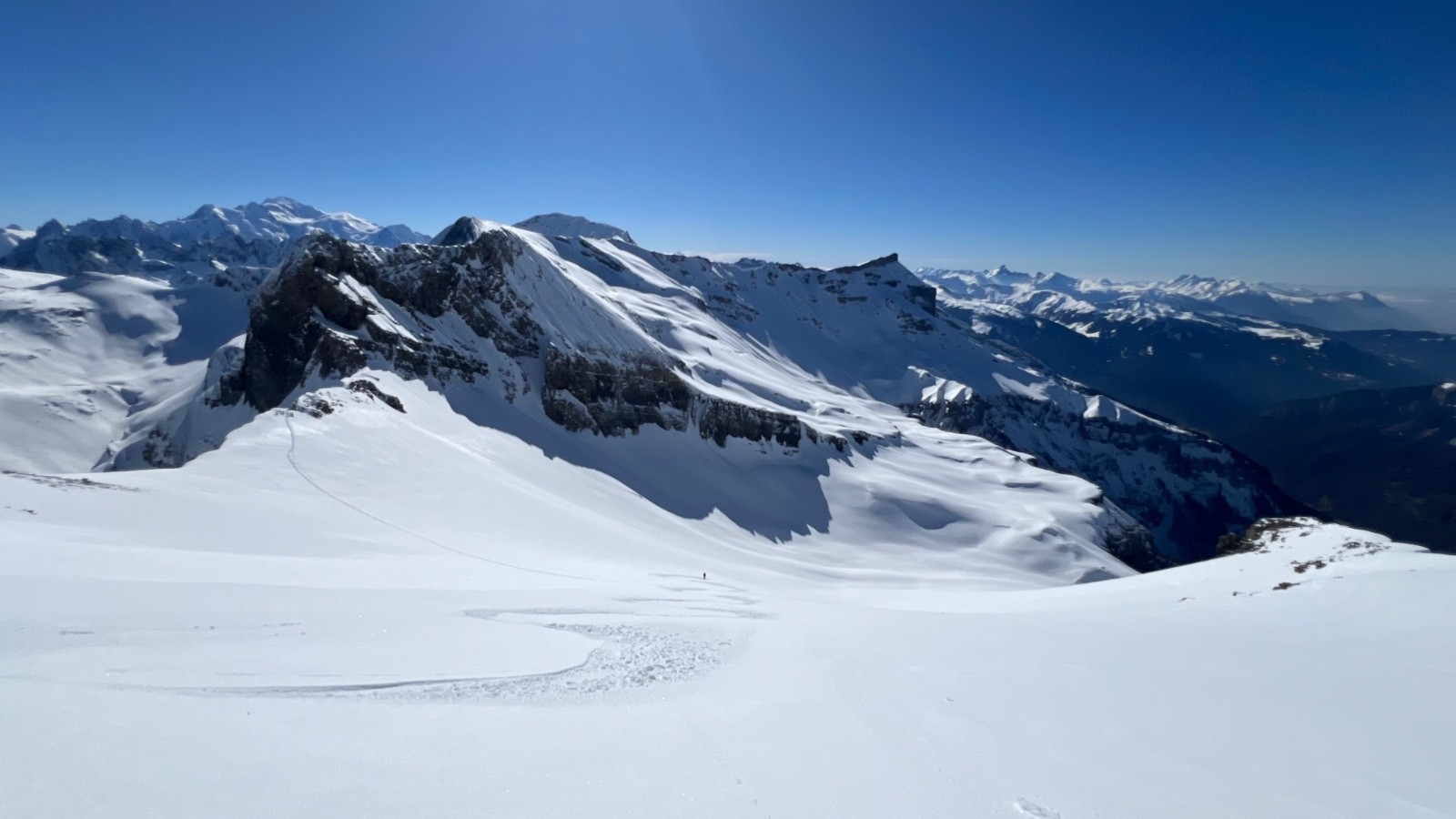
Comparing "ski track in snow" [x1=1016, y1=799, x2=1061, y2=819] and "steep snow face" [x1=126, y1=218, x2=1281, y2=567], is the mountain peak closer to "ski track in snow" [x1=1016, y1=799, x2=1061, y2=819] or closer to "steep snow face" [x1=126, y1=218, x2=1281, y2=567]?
"steep snow face" [x1=126, y1=218, x2=1281, y2=567]

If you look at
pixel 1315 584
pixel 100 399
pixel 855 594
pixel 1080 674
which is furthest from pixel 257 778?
pixel 100 399

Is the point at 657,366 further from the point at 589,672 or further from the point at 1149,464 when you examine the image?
the point at 1149,464

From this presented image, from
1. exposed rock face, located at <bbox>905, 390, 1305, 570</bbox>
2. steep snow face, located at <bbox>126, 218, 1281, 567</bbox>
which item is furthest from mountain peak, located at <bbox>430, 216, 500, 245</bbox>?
exposed rock face, located at <bbox>905, 390, 1305, 570</bbox>

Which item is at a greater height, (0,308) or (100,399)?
Result: (0,308)

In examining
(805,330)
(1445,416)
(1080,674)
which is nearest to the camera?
(1080,674)

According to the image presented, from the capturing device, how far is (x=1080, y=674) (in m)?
9.98

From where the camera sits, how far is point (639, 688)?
26.9 ft

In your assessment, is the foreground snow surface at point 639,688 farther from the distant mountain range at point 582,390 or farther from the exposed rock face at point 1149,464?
the exposed rock face at point 1149,464

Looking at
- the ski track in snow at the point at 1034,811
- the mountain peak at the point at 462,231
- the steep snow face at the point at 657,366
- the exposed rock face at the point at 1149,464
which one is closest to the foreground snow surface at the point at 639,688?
the ski track in snow at the point at 1034,811

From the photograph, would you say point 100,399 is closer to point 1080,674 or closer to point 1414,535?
point 1080,674

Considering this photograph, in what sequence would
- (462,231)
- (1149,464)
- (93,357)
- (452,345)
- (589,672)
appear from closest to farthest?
(589,672) < (452,345) < (462,231) < (93,357) < (1149,464)

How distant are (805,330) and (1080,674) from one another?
163m

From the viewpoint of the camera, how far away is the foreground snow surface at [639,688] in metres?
5.07

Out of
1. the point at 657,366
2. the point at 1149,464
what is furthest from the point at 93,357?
the point at 1149,464
